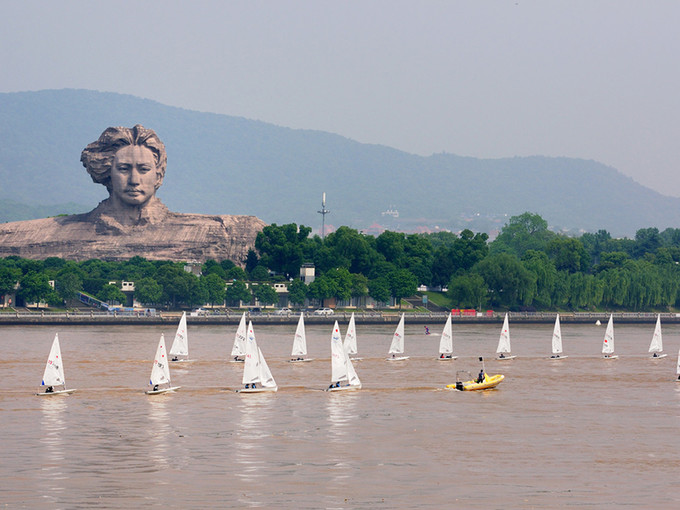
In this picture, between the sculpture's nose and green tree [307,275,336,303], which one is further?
the sculpture's nose

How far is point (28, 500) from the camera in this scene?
37.5 m

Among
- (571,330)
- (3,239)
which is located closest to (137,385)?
(571,330)

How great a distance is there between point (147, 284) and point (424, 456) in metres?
115

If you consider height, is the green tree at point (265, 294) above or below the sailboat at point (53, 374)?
above

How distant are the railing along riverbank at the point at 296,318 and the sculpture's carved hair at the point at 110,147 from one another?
30.4m

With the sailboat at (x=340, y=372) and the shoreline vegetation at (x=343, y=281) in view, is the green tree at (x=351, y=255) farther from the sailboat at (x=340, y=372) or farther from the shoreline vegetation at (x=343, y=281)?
the sailboat at (x=340, y=372)

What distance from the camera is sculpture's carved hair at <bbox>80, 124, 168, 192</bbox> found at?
17525cm

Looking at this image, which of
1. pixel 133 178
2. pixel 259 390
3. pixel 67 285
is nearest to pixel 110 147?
pixel 133 178

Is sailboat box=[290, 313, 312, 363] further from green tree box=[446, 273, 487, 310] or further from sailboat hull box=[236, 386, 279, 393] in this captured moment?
green tree box=[446, 273, 487, 310]

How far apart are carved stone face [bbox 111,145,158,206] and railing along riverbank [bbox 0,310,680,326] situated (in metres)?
24.4

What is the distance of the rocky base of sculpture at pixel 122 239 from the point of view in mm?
177125

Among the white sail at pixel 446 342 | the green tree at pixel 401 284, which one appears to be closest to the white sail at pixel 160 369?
the white sail at pixel 446 342

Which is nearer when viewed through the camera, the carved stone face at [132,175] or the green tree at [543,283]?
the carved stone face at [132,175]

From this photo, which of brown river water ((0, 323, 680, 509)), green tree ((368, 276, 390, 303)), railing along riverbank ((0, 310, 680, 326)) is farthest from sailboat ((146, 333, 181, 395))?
green tree ((368, 276, 390, 303))
